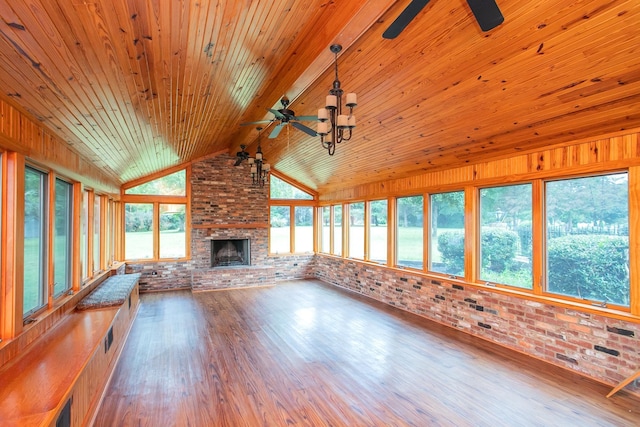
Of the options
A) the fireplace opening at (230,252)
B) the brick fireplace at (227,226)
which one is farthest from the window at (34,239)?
the fireplace opening at (230,252)

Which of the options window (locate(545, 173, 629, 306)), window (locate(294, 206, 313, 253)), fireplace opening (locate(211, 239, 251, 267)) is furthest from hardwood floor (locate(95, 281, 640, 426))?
window (locate(294, 206, 313, 253))

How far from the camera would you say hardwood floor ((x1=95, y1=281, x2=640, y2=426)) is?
2822 millimetres

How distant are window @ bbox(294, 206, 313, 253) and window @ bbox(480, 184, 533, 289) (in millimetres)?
5520

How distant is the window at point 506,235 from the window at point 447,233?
39cm

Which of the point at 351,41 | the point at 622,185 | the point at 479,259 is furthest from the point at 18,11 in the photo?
the point at 479,259

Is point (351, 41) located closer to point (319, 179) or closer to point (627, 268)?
point (627, 268)

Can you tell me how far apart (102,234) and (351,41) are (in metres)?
5.77

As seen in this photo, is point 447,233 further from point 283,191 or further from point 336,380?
point 283,191

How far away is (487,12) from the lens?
1726 millimetres

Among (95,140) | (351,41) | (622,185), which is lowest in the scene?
(622,185)

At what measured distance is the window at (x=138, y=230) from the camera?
7.73m

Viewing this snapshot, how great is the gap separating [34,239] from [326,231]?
6.94 m

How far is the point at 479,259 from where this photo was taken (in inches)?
193

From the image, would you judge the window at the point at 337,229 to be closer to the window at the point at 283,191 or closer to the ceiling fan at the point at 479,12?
the window at the point at 283,191
